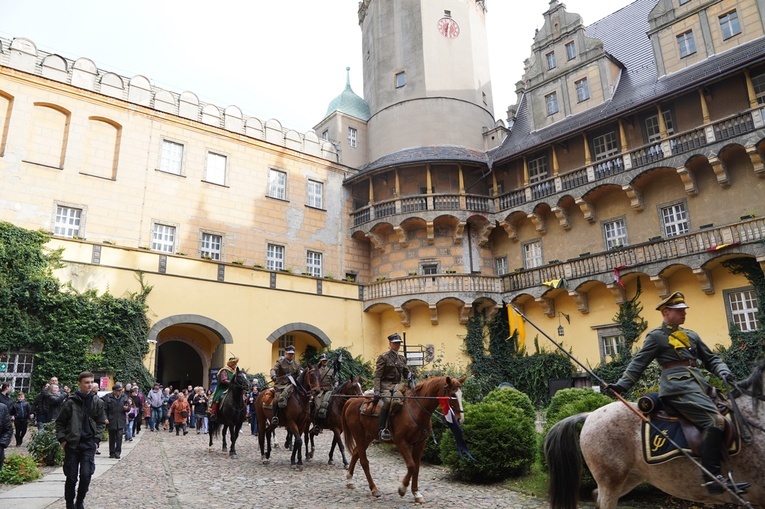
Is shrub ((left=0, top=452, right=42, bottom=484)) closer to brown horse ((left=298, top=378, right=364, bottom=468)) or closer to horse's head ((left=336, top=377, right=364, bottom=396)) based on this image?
brown horse ((left=298, top=378, right=364, bottom=468))

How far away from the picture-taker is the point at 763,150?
65.5 feet

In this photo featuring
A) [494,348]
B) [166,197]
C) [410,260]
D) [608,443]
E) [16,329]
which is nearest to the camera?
[608,443]

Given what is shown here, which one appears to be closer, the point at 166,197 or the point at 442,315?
the point at 166,197

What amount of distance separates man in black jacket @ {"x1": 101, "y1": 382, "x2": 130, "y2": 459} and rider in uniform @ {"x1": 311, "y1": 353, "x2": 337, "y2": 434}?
4.88 meters

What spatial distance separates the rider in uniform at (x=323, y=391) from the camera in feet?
40.3

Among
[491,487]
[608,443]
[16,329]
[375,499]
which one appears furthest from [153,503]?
[16,329]

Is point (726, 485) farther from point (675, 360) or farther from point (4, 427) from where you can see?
point (4, 427)

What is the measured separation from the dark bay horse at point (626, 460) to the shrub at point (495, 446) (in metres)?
3.89

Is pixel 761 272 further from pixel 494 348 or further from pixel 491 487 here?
pixel 491 487

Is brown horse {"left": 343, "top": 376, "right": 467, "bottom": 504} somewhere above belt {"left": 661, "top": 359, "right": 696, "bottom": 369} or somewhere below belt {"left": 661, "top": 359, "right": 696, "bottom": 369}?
below

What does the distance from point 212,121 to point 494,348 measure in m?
18.3

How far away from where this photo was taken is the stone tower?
31.2 meters

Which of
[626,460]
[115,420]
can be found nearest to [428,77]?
[115,420]

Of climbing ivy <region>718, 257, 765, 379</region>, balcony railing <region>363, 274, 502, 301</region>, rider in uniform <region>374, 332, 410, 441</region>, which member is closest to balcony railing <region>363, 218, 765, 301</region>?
balcony railing <region>363, 274, 502, 301</region>
